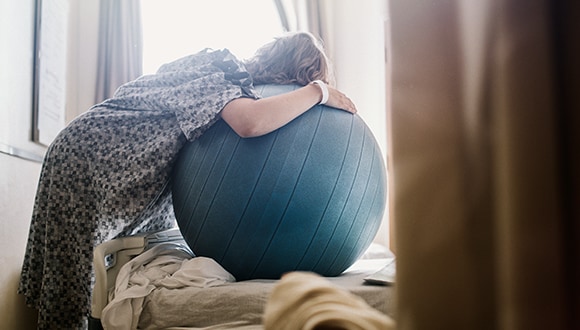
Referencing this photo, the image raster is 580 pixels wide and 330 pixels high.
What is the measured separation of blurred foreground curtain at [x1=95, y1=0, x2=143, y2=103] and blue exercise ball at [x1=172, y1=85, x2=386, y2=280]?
7.03 feet

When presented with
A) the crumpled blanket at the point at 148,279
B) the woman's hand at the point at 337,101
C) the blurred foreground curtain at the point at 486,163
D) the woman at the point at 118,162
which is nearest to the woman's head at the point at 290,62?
the woman at the point at 118,162

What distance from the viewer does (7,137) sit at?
5.64 feet

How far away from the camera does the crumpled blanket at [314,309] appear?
381 millimetres

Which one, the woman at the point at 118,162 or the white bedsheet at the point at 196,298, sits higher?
the woman at the point at 118,162

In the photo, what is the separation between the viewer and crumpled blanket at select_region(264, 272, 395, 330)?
0.38 m

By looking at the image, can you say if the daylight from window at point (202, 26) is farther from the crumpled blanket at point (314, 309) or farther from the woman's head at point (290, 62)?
the crumpled blanket at point (314, 309)

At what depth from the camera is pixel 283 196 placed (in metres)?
1.14

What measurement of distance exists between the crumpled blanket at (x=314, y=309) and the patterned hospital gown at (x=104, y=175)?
39.0 inches

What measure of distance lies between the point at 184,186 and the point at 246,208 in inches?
8.9

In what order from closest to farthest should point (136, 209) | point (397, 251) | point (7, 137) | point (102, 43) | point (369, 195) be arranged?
point (397, 251) < point (369, 195) < point (136, 209) < point (7, 137) < point (102, 43)

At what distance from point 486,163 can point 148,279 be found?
1.01 metres

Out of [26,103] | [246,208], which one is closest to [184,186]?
[246,208]

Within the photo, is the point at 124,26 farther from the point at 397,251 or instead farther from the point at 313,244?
the point at 397,251

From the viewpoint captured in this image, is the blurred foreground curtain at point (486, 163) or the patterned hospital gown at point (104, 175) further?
the patterned hospital gown at point (104, 175)
